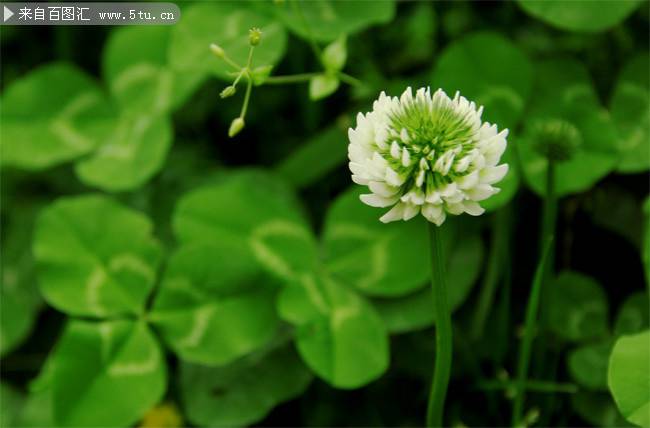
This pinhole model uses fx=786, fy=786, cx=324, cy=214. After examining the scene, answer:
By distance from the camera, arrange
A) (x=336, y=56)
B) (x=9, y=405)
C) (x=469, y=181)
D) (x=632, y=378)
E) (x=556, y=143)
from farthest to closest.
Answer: (x=9, y=405)
(x=336, y=56)
(x=556, y=143)
(x=632, y=378)
(x=469, y=181)

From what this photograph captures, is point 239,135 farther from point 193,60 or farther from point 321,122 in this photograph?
point 193,60

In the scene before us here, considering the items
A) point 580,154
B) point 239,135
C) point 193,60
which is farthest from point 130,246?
point 580,154

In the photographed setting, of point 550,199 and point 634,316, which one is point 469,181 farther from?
point 634,316

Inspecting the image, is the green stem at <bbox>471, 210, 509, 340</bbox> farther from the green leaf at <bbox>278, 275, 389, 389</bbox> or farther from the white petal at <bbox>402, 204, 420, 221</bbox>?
the white petal at <bbox>402, 204, 420, 221</bbox>

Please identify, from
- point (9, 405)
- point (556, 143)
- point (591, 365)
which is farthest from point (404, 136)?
point (9, 405)

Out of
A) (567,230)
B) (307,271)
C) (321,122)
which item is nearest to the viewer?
(307,271)

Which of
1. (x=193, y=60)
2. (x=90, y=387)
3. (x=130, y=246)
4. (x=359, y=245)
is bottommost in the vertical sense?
(x=90, y=387)

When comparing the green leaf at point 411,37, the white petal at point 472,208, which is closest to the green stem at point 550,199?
the white petal at point 472,208
